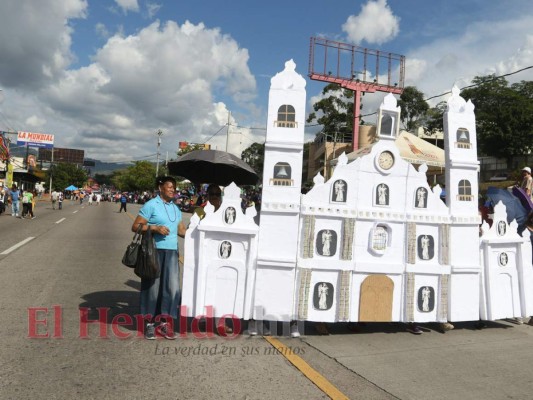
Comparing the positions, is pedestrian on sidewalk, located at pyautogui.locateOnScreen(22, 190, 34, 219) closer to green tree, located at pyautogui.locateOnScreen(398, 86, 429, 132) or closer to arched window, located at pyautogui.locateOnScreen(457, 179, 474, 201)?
arched window, located at pyautogui.locateOnScreen(457, 179, 474, 201)

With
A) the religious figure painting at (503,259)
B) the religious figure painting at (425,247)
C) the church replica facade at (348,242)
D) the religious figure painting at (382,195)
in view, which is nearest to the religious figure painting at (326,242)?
the church replica facade at (348,242)

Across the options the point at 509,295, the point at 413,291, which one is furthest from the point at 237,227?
the point at 509,295

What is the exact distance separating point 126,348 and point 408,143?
998 centimetres

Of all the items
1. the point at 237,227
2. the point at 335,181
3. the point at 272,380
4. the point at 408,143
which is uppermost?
the point at 408,143

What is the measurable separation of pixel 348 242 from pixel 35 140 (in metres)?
87.9

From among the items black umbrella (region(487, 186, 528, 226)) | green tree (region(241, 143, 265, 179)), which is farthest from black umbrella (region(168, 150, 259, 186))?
green tree (region(241, 143, 265, 179))

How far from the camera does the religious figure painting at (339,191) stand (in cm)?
511

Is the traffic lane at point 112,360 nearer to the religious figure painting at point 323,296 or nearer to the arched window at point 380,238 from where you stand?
the religious figure painting at point 323,296

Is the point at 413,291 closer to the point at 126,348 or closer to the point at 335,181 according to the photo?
the point at 335,181

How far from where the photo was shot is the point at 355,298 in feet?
16.9

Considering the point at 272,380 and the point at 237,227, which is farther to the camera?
the point at 237,227

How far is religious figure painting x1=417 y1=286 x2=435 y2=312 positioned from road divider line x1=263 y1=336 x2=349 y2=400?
1781 millimetres

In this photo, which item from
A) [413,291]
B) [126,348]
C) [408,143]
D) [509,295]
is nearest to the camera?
[126,348]

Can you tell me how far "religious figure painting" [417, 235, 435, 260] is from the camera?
5363 millimetres
